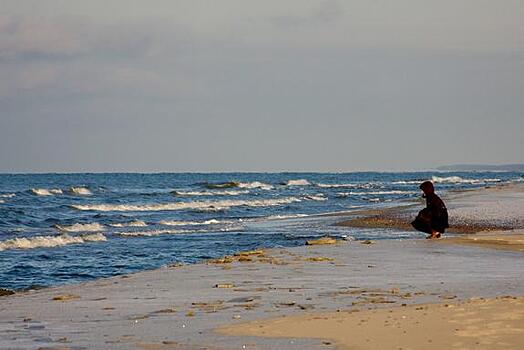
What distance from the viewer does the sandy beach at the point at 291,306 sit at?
27.1ft

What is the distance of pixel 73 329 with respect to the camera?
9164mm

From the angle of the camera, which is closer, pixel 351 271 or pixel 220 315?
pixel 220 315

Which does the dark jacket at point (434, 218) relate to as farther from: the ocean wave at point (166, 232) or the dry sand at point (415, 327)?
the dry sand at point (415, 327)

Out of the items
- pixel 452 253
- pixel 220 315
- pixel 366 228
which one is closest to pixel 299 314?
pixel 220 315

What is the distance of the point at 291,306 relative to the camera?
1041cm

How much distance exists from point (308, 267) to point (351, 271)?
897mm

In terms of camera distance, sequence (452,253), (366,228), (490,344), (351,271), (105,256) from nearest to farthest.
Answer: (490,344) < (351,271) < (452,253) < (105,256) < (366,228)

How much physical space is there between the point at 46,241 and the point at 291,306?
704 inches

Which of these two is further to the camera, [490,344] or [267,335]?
[267,335]

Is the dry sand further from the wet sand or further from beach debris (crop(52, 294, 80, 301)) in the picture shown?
the wet sand

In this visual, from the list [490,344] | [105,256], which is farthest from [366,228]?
[490,344]

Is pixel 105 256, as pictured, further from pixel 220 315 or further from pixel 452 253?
pixel 220 315

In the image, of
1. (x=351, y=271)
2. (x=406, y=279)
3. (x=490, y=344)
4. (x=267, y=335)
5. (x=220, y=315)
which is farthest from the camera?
(x=351, y=271)

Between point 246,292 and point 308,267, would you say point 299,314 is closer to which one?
point 246,292
